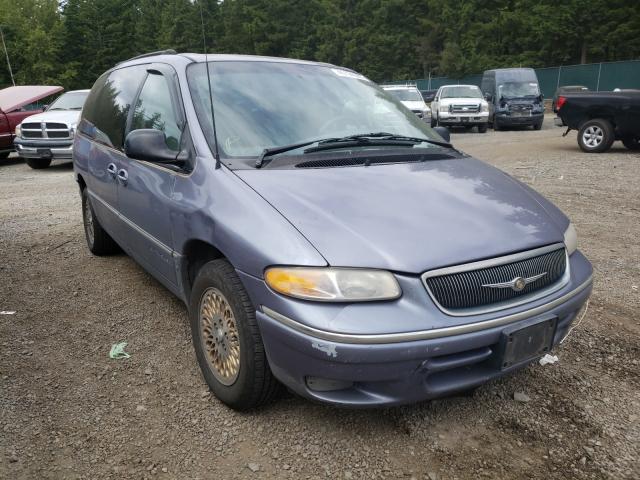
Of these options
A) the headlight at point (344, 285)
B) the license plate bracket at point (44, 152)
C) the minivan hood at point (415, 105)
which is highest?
the headlight at point (344, 285)

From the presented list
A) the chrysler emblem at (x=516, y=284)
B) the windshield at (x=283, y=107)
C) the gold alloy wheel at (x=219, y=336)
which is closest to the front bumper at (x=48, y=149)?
the windshield at (x=283, y=107)

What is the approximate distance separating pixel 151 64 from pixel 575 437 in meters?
3.42

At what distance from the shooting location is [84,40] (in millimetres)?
56031

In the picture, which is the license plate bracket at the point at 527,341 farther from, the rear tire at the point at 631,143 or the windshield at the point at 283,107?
the rear tire at the point at 631,143

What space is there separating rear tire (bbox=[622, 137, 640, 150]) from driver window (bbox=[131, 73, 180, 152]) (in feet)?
35.9

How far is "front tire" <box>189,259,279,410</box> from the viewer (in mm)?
2342

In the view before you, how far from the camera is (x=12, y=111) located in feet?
42.1

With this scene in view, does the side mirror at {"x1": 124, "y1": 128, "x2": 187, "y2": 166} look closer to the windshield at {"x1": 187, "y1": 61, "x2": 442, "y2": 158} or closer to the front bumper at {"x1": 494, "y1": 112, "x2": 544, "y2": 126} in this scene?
the windshield at {"x1": 187, "y1": 61, "x2": 442, "y2": 158}

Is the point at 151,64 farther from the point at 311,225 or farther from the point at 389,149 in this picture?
the point at 311,225

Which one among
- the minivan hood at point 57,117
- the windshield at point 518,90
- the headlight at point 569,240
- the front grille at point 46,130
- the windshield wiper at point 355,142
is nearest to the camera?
the headlight at point 569,240

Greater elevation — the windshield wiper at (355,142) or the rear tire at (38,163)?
the windshield wiper at (355,142)

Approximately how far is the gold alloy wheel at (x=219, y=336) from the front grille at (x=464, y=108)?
671 inches

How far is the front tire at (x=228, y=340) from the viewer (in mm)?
2342

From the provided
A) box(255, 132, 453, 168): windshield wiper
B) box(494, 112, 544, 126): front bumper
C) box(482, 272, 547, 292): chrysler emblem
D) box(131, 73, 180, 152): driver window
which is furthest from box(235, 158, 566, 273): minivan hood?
box(494, 112, 544, 126): front bumper
